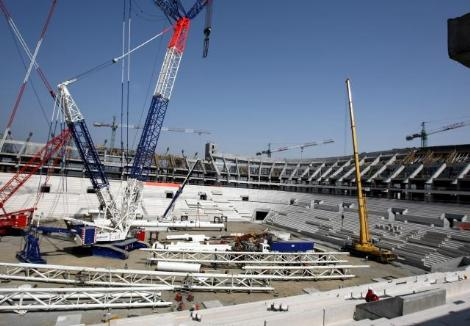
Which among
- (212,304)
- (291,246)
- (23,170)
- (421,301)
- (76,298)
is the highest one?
(23,170)

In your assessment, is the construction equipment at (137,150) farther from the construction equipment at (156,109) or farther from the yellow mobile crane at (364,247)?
the yellow mobile crane at (364,247)

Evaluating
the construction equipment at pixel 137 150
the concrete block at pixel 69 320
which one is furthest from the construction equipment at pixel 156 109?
the concrete block at pixel 69 320

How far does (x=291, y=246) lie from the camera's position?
26656 mm

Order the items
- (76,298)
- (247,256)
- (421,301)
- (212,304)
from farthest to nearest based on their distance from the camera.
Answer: (247,256) < (212,304) < (76,298) < (421,301)

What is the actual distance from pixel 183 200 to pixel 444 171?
40029mm

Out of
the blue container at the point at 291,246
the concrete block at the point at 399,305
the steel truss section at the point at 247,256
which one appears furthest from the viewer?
the blue container at the point at 291,246

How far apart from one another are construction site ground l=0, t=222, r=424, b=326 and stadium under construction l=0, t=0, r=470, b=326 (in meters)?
0.12

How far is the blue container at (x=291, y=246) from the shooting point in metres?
26.4

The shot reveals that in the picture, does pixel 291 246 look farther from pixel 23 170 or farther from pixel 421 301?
pixel 23 170

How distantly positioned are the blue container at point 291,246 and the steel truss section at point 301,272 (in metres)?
3.27

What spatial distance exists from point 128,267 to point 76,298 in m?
7.45

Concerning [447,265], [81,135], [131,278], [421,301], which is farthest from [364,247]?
[81,135]

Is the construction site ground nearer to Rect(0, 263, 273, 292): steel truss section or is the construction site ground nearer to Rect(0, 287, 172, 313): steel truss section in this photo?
Rect(0, 287, 172, 313): steel truss section

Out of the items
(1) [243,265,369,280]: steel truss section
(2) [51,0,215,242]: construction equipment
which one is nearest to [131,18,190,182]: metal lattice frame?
(2) [51,0,215,242]: construction equipment
